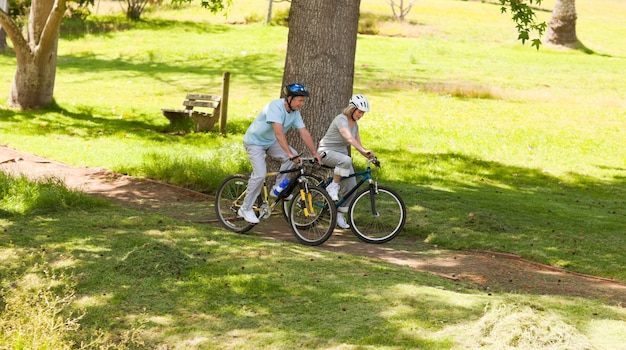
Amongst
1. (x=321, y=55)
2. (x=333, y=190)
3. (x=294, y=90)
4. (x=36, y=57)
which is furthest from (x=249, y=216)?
(x=36, y=57)

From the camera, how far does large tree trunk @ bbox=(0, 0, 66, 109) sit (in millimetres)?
20688

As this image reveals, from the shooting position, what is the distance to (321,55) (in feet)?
43.0

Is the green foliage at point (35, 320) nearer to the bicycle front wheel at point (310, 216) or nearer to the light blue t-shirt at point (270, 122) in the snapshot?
the light blue t-shirt at point (270, 122)

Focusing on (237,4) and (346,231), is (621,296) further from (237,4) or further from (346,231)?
(237,4)

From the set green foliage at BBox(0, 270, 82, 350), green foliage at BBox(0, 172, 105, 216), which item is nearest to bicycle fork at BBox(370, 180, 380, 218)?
green foliage at BBox(0, 172, 105, 216)

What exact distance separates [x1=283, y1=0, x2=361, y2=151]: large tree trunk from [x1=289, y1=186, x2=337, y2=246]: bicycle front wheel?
7.97 feet

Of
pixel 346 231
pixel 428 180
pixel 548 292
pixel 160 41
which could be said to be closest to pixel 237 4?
pixel 160 41

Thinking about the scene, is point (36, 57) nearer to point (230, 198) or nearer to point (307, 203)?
point (230, 198)

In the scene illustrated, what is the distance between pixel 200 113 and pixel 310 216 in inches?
372

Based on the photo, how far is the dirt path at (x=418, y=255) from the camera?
949 cm

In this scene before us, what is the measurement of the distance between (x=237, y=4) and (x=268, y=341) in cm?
4466

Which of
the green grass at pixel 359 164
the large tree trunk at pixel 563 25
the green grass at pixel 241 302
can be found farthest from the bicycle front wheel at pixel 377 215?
the large tree trunk at pixel 563 25

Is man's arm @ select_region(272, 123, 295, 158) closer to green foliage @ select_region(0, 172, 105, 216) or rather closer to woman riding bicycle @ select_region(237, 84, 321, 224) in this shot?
woman riding bicycle @ select_region(237, 84, 321, 224)

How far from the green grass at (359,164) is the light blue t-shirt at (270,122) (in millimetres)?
1241
